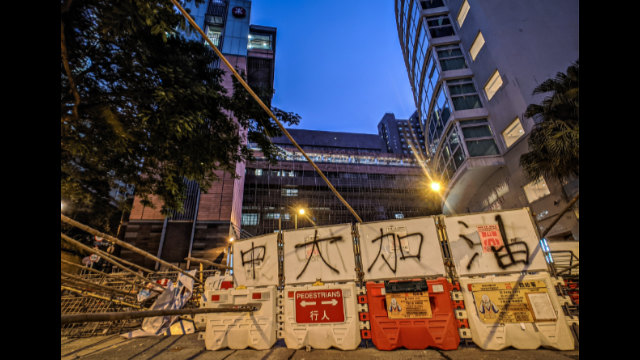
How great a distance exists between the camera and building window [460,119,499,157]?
18.7 m

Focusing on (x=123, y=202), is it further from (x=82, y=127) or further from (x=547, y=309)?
(x=547, y=309)

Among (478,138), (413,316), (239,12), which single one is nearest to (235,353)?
(413,316)

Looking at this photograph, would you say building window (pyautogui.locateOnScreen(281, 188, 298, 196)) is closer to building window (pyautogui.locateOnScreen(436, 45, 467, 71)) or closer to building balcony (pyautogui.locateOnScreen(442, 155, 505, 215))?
building balcony (pyautogui.locateOnScreen(442, 155, 505, 215))

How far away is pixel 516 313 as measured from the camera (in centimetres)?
391

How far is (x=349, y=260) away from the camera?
5.02 metres

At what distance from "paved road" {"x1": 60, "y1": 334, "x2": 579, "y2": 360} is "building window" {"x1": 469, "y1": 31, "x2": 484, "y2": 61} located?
2306 centimetres

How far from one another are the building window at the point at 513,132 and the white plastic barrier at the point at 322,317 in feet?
59.9

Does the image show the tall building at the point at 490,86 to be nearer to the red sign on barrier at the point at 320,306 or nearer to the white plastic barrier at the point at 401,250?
the white plastic barrier at the point at 401,250

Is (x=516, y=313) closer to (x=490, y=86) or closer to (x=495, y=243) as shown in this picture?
(x=495, y=243)

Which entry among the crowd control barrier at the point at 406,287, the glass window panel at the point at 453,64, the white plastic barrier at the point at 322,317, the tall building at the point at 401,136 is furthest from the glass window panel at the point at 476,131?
the tall building at the point at 401,136

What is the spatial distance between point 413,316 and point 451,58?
24347 mm

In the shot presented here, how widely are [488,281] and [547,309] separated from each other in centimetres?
83

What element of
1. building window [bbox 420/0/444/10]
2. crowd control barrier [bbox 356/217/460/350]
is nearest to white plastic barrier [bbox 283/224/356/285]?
crowd control barrier [bbox 356/217/460/350]
